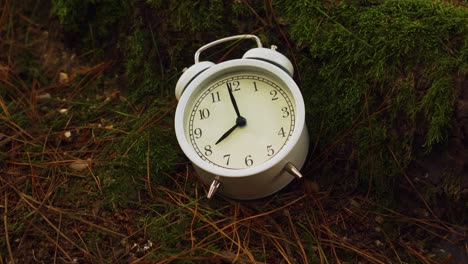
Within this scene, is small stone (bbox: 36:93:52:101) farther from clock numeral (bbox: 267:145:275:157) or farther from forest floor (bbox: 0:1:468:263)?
clock numeral (bbox: 267:145:275:157)

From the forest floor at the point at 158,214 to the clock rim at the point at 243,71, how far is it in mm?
194

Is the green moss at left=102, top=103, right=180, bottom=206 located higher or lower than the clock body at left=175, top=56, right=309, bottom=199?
lower

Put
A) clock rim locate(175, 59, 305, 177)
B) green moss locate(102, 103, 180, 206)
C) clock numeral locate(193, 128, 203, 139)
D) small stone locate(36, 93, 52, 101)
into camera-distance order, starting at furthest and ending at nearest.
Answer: small stone locate(36, 93, 52, 101), green moss locate(102, 103, 180, 206), clock numeral locate(193, 128, 203, 139), clock rim locate(175, 59, 305, 177)

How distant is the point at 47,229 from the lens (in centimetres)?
225

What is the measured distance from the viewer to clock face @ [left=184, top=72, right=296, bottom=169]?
2.19 meters

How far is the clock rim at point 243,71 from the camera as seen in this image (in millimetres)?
2123

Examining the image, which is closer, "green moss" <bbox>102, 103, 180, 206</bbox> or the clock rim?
the clock rim

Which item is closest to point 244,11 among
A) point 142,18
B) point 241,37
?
point 241,37

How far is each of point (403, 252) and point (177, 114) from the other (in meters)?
0.91

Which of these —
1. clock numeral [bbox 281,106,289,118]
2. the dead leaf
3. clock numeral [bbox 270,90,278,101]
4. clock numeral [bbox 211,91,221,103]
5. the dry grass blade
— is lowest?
the dry grass blade

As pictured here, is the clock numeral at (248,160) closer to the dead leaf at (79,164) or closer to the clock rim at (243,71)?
the clock rim at (243,71)

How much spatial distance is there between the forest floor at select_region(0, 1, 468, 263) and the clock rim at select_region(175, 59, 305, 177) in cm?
19

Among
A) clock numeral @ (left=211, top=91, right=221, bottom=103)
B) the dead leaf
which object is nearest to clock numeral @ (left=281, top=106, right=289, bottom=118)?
clock numeral @ (left=211, top=91, right=221, bottom=103)

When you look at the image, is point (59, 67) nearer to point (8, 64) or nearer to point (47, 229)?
point (8, 64)
